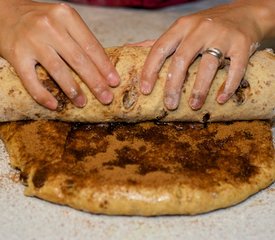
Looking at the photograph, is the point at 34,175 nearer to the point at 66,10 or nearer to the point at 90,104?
the point at 90,104

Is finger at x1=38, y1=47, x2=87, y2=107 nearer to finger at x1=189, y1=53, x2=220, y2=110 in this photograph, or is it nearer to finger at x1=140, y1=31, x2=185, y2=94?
finger at x1=140, y1=31, x2=185, y2=94

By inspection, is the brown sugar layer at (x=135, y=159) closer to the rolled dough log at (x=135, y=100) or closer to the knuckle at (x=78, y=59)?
the rolled dough log at (x=135, y=100)

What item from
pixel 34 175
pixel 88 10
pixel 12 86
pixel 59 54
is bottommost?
pixel 88 10

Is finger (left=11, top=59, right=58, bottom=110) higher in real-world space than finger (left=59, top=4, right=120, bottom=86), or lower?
lower

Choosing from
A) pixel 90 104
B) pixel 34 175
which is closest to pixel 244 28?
pixel 90 104

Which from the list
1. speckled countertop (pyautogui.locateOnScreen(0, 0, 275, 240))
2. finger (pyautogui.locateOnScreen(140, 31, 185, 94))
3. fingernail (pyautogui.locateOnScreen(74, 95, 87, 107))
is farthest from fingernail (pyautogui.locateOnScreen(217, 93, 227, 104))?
fingernail (pyautogui.locateOnScreen(74, 95, 87, 107))

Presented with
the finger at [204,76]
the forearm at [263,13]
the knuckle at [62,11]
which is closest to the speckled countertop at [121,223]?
the finger at [204,76]

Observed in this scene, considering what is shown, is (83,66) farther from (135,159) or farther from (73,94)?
(135,159)
